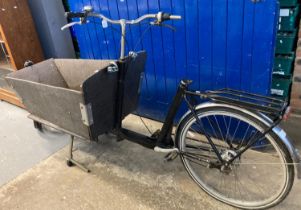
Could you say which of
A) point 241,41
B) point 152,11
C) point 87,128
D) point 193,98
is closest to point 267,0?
point 241,41

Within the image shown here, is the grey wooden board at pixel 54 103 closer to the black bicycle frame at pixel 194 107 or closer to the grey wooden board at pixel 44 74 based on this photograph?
the grey wooden board at pixel 44 74

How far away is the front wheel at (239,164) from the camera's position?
147 cm

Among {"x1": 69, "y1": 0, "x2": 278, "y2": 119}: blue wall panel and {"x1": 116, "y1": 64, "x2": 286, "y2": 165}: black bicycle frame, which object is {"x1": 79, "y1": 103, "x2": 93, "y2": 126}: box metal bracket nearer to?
{"x1": 116, "y1": 64, "x2": 286, "y2": 165}: black bicycle frame

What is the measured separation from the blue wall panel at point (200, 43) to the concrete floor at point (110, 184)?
23.4 inches

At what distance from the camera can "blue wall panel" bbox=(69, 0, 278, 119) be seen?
172cm

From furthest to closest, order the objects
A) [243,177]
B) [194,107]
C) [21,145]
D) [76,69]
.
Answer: [21,145] → [76,69] → [243,177] → [194,107]

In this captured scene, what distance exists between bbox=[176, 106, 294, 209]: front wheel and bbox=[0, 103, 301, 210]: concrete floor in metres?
0.12

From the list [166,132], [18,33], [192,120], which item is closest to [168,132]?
[166,132]

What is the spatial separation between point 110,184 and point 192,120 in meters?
0.82

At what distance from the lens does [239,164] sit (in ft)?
6.14

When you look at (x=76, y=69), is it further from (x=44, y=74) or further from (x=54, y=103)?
(x=54, y=103)

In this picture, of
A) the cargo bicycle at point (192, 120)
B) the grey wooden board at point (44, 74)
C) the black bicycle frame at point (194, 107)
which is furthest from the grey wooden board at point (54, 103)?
the black bicycle frame at point (194, 107)

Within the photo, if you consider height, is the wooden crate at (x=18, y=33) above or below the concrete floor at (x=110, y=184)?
above

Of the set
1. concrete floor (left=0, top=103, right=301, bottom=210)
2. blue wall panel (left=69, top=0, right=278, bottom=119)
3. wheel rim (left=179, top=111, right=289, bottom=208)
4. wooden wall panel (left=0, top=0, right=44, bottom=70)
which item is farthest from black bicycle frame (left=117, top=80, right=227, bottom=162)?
wooden wall panel (left=0, top=0, right=44, bottom=70)
